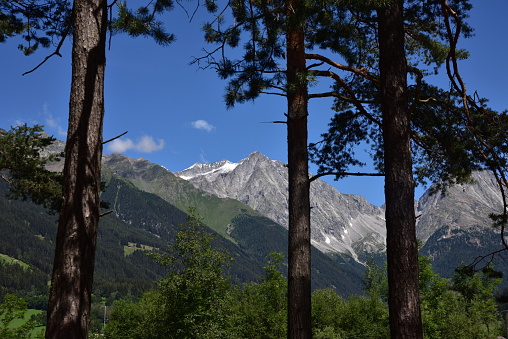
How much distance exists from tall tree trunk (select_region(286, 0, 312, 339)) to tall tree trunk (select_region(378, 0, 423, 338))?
1.36 m

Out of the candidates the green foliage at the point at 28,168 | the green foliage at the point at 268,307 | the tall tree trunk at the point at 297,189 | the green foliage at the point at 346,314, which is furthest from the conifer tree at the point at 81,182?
the green foliage at the point at 346,314

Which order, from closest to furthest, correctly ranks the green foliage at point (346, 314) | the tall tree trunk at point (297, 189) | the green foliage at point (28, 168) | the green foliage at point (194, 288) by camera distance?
the tall tree trunk at point (297, 189) → the green foliage at point (28, 168) → the green foliage at point (194, 288) → the green foliage at point (346, 314)

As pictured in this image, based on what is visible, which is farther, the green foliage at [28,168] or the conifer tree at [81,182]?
the green foliage at [28,168]

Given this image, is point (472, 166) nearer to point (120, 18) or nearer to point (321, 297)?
point (120, 18)

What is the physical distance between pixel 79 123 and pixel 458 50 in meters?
10.1

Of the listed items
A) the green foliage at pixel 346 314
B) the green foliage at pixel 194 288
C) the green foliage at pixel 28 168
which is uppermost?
the green foliage at pixel 28 168

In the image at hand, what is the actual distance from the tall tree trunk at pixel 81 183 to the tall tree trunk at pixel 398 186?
11.8 feet

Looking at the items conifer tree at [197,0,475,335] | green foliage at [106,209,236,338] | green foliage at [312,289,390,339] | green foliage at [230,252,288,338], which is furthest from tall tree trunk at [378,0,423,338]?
green foliage at [312,289,390,339]

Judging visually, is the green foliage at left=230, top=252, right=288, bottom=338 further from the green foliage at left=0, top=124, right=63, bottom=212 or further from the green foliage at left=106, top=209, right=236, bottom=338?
the green foliage at left=0, top=124, right=63, bottom=212

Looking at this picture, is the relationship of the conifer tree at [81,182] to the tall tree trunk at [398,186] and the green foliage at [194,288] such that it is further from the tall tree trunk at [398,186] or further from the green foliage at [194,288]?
the green foliage at [194,288]

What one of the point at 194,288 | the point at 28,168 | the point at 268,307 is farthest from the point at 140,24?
the point at 268,307

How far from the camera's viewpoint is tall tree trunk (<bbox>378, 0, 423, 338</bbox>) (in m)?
4.85

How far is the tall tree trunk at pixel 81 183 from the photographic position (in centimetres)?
367

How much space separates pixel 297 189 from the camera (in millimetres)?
6641
